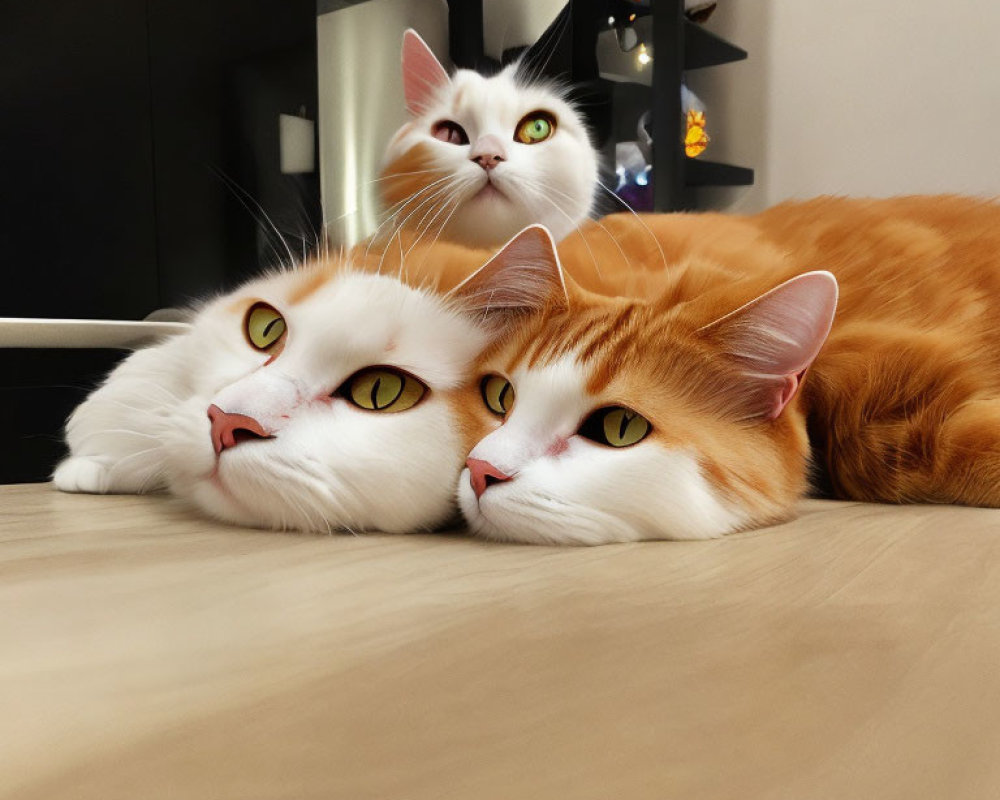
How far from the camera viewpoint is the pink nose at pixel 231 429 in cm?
74

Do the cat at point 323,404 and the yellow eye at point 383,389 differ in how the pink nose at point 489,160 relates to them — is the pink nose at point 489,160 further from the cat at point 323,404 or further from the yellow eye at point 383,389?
the yellow eye at point 383,389

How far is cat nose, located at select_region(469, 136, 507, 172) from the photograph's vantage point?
3.71 ft

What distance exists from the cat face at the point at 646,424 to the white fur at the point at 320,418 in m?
0.05

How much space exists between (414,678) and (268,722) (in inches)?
3.0

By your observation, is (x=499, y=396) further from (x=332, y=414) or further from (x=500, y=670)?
(x=500, y=670)

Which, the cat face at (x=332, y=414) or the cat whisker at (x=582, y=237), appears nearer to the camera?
the cat face at (x=332, y=414)

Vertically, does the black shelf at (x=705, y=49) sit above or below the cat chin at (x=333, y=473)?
above

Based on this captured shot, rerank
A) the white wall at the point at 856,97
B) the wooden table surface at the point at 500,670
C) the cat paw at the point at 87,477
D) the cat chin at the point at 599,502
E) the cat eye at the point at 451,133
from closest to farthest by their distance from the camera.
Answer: the wooden table surface at the point at 500,670 < the cat chin at the point at 599,502 < the cat paw at the point at 87,477 < the cat eye at the point at 451,133 < the white wall at the point at 856,97

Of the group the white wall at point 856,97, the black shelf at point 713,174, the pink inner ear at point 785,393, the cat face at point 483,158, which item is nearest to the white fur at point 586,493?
the pink inner ear at point 785,393

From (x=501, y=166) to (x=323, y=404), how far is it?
49cm

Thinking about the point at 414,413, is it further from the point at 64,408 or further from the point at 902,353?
the point at 64,408

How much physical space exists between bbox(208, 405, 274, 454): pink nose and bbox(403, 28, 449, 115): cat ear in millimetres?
723

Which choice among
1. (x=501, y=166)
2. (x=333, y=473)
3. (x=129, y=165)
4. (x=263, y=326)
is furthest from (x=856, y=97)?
(x=333, y=473)

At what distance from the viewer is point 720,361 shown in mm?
764
